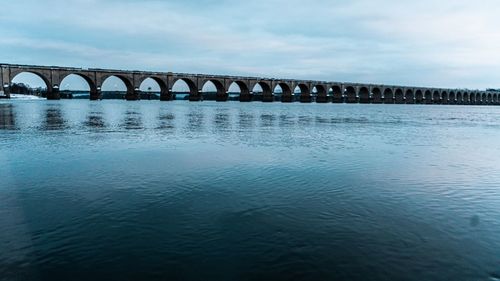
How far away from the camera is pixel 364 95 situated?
158m

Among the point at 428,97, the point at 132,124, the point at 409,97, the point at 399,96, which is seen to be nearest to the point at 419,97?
the point at 409,97

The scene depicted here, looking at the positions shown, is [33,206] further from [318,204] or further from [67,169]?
[318,204]

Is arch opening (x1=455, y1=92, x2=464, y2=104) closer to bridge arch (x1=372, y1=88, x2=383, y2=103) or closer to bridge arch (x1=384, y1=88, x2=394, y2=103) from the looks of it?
bridge arch (x1=384, y1=88, x2=394, y2=103)

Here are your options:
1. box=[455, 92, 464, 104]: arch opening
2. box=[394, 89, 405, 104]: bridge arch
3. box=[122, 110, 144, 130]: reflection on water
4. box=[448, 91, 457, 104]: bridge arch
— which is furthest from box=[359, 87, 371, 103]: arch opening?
box=[122, 110, 144, 130]: reflection on water

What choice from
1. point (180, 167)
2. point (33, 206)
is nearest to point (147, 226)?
point (33, 206)

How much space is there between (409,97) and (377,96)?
19.8m

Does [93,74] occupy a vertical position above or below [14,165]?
above

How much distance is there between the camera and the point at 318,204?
8336mm

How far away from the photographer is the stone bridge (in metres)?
89.6

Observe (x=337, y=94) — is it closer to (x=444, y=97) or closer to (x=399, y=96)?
(x=399, y=96)

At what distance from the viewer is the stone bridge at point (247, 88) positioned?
3528 inches

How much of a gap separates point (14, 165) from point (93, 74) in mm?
91654

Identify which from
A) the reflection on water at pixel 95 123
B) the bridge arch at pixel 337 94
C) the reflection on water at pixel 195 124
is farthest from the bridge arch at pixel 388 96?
the reflection on water at pixel 95 123

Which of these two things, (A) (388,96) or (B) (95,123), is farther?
(A) (388,96)
